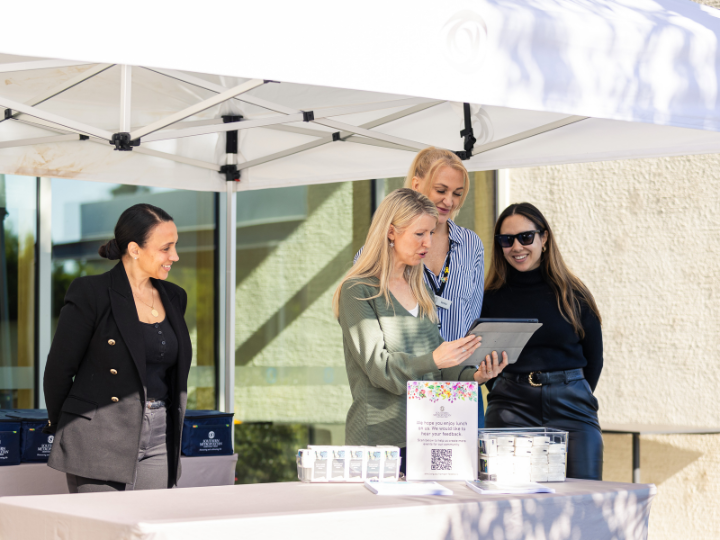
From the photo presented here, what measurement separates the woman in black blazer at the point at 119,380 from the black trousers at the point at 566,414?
120 cm

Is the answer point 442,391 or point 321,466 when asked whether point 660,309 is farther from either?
point 321,466

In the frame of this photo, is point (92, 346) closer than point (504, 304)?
Yes

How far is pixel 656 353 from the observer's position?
5.00 m

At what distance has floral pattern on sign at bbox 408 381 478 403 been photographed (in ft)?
7.02

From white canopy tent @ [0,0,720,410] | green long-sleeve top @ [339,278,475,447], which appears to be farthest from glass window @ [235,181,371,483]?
green long-sleeve top @ [339,278,475,447]

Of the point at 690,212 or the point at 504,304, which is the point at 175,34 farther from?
the point at 690,212

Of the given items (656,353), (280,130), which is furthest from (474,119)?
(656,353)

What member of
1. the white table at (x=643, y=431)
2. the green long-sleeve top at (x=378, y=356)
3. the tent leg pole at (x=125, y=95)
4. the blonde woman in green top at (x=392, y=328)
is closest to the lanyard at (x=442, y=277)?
the blonde woman in green top at (x=392, y=328)

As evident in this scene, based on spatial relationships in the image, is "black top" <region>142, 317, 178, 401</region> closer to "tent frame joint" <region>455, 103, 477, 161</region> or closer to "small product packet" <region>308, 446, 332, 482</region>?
"small product packet" <region>308, 446, 332, 482</region>

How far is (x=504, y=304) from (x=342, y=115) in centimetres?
147

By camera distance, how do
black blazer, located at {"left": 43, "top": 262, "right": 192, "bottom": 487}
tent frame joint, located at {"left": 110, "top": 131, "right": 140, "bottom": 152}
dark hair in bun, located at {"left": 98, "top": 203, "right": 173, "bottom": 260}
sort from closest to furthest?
black blazer, located at {"left": 43, "top": 262, "right": 192, "bottom": 487}, dark hair in bun, located at {"left": 98, "top": 203, "right": 173, "bottom": 260}, tent frame joint, located at {"left": 110, "top": 131, "right": 140, "bottom": 152}

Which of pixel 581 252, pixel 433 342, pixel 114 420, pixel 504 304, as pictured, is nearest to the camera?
pixel 433 342

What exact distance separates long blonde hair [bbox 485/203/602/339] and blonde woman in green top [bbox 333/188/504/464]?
67cm

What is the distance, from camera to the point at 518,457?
87.5 inches
